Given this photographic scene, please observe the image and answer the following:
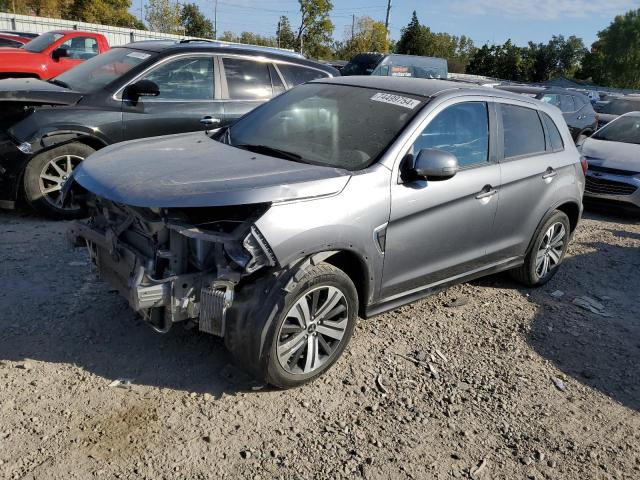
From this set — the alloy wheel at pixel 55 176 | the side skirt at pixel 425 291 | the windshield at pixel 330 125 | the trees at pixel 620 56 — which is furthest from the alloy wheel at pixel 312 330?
the trees at pixel 620 56

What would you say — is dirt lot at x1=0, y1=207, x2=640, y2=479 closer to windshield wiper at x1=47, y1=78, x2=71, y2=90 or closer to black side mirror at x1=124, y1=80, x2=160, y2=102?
black side mirror at x1=124, y1=80, x2=160, y2=102

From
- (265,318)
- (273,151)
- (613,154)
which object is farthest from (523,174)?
(613,154)

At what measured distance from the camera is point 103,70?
21.9 ft

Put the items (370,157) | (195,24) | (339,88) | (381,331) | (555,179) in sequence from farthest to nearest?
(195,24), (555,179), (339,88), (381,331), (370,157)

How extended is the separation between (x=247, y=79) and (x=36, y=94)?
2.32 meters

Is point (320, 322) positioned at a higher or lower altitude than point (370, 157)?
lower

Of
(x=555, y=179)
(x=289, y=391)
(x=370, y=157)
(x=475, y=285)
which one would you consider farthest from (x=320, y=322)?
(x=555, y=179)

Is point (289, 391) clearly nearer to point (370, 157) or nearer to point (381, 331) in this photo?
point (381, 331)

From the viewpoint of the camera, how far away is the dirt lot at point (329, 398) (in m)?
2.87

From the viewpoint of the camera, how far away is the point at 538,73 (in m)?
66.7

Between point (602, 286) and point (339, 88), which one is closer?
point (339, 88)

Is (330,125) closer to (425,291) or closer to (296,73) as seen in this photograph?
A: (425,291)

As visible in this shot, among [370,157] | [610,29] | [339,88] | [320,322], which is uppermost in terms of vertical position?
[610,29]

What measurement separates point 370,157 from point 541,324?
7.01ft
